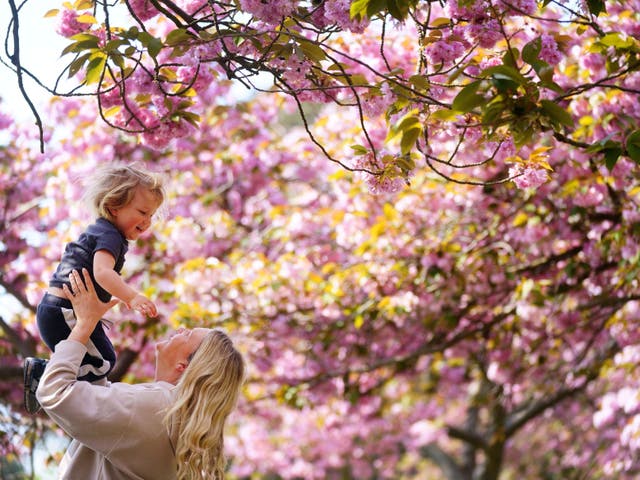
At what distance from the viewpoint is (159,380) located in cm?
265

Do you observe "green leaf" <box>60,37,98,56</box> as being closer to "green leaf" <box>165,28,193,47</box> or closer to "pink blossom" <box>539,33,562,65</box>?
"green leaf" <box>165,28,193,47</box>

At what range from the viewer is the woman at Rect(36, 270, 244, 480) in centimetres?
231

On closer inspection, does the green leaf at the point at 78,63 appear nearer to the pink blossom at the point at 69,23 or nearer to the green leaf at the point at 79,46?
the green leaf at the point at 79,46

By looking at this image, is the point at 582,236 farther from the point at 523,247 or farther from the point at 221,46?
the point at 221,46

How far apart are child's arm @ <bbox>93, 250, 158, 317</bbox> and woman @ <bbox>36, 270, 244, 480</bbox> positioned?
4cm

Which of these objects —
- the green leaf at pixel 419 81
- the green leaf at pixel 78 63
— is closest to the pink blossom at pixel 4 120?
the green leaf at pixel 78 63

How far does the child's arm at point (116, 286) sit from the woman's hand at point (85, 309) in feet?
0.12

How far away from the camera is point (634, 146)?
272cm

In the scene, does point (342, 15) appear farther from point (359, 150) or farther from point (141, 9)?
point (141, 9)

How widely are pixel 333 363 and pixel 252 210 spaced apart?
1478 millimetres

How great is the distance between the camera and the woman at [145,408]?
2.31 meters

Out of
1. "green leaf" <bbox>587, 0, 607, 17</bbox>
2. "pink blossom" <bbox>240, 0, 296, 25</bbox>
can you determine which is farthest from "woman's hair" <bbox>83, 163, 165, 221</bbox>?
"green leaf" <bbox>587, 0, 607, 17</bbox>

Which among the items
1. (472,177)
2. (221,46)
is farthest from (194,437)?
(472,177)

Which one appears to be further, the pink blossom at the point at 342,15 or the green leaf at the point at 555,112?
the pink blossom at the point at 342,15
